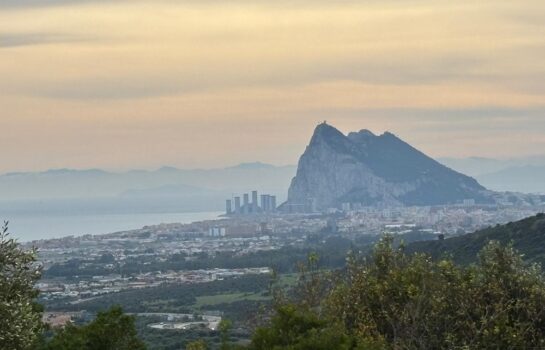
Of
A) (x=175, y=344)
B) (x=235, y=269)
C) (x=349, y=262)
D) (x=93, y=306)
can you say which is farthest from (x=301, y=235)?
(x=349, y=262)

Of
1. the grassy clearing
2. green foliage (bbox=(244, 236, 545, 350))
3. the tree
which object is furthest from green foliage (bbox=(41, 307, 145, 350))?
the grassy clearing

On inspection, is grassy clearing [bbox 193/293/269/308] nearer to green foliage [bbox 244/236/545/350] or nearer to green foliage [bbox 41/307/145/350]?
green foliage [bbox 41/307/145/350]

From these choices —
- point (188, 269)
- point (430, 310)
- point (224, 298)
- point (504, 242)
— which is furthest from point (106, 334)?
point (188, 269)

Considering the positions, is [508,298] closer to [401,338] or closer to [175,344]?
[401,338]

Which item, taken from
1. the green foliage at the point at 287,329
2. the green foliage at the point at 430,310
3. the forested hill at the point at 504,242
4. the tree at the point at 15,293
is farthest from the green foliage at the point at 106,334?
the forested hill at the point at 504,242

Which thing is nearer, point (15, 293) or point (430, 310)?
point (15, 293)

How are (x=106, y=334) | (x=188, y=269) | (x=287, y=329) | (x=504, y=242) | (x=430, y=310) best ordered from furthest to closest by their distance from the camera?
(x=188, y=269) → (x=504, y=242) → (x=106, y=334) → (x=430, y=310) → (x=287, y=329)

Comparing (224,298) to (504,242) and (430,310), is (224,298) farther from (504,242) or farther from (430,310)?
(430,310)
